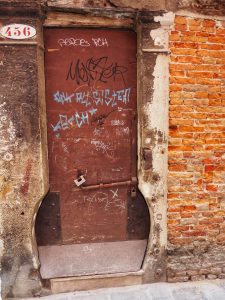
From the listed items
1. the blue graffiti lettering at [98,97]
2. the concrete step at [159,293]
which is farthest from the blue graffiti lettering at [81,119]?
the concrete step at [159,293]

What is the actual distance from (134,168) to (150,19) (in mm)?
1796

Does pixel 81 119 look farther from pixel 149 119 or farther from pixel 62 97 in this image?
pixel 149 119

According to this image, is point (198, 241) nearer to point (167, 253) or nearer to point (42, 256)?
point (167, 253)

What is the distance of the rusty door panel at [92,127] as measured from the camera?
3.43m

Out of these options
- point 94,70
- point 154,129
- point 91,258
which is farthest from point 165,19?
point 91,258

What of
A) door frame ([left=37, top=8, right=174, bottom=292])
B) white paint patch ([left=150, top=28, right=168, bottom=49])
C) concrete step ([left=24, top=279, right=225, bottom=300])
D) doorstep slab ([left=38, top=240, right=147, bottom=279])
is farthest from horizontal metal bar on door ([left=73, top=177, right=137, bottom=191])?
white paint patch ([left=150, top=28, right=168, bottom=49])

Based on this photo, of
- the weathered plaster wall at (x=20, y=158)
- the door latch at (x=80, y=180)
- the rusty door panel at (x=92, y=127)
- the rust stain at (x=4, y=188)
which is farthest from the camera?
the door latch at (x=80, y=180)

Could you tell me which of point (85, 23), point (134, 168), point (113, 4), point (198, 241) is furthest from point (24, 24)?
point (198, 241)

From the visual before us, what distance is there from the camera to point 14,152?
3.24 meters

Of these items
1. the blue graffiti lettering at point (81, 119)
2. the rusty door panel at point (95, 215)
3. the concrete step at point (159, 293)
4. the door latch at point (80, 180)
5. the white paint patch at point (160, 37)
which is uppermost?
the white paint patch at point (160, 37)

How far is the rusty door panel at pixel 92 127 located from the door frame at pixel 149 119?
0.15 meters

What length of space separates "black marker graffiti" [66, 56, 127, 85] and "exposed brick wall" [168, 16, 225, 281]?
0.69 m

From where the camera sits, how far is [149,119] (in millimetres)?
3385

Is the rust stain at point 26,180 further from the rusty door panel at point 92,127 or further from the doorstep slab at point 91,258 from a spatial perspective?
the doorstep slab at point 91,258
